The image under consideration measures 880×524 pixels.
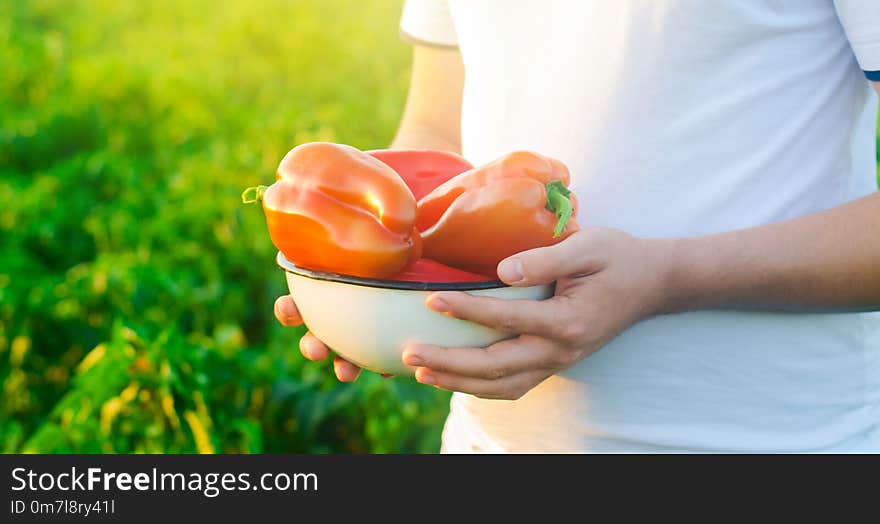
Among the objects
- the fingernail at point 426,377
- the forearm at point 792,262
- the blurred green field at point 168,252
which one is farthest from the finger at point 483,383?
the blurred green field at point 168,252

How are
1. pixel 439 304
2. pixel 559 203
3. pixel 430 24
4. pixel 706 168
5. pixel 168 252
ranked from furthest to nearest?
pixel 168 252, pixel 430 24, pixel 706 168, pixel 559 203, pixel 439 304

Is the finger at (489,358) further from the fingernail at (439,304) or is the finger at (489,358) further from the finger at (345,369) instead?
the finger at (345,369)

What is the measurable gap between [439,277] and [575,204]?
0.21 m

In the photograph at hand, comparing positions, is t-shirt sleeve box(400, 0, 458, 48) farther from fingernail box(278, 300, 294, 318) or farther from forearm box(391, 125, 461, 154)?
fingernail box(278, 300, 294, 318)

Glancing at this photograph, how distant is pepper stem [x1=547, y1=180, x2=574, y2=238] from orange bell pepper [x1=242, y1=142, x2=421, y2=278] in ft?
0.56

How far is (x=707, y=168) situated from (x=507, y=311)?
375 mm

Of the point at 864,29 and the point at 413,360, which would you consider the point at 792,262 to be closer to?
the point at 864,29

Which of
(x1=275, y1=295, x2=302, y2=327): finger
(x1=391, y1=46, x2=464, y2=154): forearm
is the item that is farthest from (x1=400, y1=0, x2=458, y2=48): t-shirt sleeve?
(x1=275, y1=295, x2=302, y2=327): finger

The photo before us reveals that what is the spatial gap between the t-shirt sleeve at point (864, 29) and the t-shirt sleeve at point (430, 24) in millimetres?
682

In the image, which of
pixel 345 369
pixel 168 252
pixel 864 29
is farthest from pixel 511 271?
pixel 168 252

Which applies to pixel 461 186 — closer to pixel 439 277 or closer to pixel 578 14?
pixel 439 277

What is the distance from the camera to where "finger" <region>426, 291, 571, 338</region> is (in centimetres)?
118

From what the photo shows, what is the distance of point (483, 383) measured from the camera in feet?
4.10

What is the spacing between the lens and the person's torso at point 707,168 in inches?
53.1
